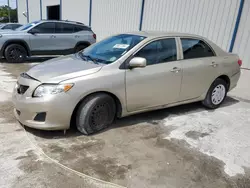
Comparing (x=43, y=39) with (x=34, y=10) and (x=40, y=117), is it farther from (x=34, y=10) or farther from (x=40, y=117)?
(x=34, y=10)

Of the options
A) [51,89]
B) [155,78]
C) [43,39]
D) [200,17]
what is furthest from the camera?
[43,39]

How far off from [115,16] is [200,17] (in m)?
5.19

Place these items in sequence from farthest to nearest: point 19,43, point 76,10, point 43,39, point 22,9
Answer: point 22,9, point 76,10, point 43,39, point 19,43

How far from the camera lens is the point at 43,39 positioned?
29.6 ft

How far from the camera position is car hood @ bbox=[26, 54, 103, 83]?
10.6ft

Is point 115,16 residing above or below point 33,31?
above

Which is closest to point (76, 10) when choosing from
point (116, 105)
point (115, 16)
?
point (115, 16)

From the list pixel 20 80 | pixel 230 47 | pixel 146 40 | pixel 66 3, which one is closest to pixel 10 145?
pixel 20 80

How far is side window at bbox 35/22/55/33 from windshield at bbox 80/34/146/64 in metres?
5.56

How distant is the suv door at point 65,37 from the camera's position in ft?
30.8

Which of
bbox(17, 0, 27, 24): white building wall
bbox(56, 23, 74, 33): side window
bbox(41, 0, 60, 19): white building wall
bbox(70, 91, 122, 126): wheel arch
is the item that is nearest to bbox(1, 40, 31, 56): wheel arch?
bbox(56, 23, 74, 33): side window

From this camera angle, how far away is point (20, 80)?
11.5 ft

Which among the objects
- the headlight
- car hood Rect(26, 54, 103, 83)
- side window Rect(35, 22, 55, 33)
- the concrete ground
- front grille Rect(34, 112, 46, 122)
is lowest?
the concrete ground

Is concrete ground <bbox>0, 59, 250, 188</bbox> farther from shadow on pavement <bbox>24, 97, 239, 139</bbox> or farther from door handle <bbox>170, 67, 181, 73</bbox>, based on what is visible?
door handle <bbox>170, 67, 181, 73</bbox>
